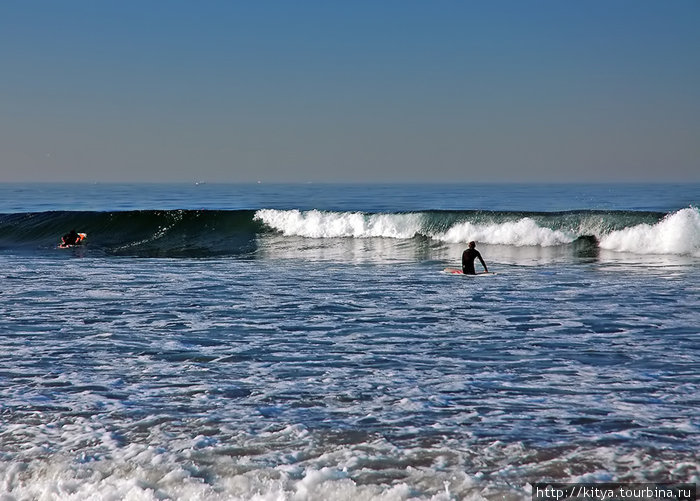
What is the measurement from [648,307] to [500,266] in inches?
359

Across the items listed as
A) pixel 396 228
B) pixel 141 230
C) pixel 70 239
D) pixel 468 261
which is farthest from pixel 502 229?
pixel 70 239

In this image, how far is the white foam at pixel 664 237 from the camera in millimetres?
26688

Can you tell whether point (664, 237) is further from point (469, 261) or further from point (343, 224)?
point (343, 224)

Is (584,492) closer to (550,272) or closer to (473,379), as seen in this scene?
(473,379)

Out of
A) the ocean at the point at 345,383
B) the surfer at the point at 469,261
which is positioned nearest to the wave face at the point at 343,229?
the ocean at the point at 345,383

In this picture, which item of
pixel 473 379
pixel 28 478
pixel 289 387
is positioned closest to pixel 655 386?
pixel 473 379

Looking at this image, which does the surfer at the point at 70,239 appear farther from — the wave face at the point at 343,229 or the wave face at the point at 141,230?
the wave face at the point at 343,229

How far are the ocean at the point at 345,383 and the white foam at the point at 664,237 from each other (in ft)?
19.4

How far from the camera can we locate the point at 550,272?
21188 millimetres

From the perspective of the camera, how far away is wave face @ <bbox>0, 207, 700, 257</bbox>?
29.1 metres

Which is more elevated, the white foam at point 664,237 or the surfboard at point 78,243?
the white foam at point 664,237

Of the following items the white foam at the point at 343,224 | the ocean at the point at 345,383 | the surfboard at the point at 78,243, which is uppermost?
the white foam at the point at 343,224

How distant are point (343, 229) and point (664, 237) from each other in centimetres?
1604

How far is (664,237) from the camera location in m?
27.6
